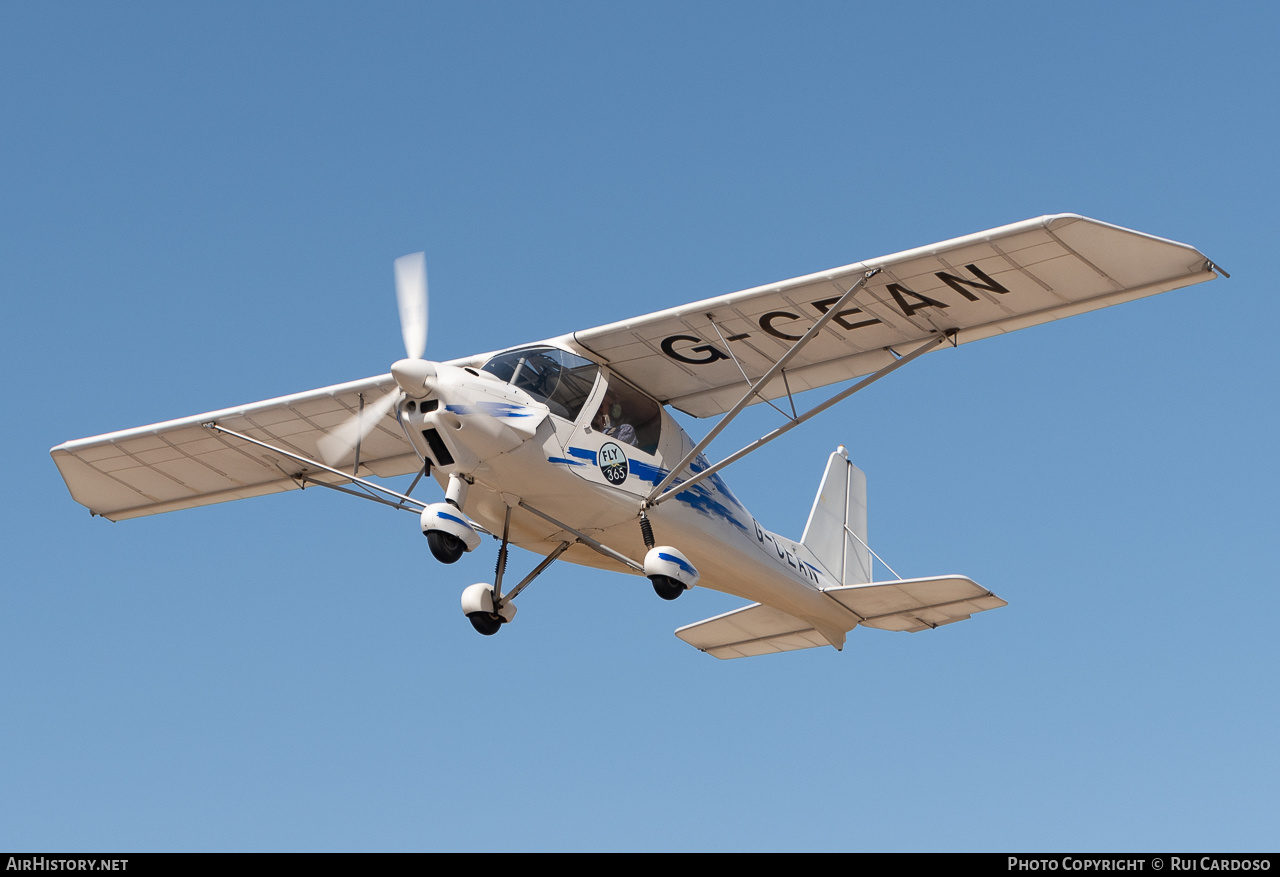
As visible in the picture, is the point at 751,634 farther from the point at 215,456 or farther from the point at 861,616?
the point at 215,456

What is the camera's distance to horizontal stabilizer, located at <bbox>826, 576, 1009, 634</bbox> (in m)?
16.8

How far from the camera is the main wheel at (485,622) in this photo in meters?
15.2

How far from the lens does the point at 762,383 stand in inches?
607

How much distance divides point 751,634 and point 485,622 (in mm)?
5084

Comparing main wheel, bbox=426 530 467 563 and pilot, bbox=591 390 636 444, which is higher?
pilot, bbox=591 390 636 444

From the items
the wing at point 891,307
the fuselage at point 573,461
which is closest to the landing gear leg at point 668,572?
the fuselage at point 573,461

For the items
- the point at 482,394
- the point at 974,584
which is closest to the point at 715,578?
the point at 974,584

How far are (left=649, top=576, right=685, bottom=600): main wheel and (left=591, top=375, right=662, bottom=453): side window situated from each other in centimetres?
165

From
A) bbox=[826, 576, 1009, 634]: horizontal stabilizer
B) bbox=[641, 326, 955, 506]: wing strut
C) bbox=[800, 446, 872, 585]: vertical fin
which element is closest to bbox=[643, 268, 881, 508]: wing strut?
bbox=[641, 326, 955, 506]: wing strut

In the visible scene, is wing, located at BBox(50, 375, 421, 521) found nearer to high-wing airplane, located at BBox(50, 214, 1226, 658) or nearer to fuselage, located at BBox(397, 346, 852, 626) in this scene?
high-wing airplane, located at BBox(50, 214, 1226, 658)

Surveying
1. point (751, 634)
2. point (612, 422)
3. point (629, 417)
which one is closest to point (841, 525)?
point (751, 634)

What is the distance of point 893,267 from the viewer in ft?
49.6

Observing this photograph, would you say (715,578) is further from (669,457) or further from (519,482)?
(519,482)

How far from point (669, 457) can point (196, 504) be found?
7.35 meters
